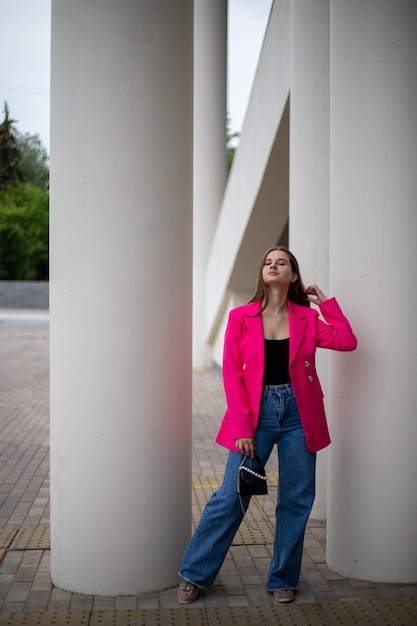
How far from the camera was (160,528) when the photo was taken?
4.27m

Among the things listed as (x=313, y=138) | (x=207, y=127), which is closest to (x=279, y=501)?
(x=313, y=138)

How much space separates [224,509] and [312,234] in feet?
8.28

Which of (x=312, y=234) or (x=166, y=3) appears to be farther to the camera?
(x=312, y=234)

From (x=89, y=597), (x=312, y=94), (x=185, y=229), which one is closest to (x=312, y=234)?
(x=312, y=94)

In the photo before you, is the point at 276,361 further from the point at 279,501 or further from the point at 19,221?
the point at 19,221

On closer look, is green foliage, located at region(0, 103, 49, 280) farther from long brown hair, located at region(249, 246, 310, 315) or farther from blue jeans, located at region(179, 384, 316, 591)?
blue jeans, located at region(179, 384, 316, 591)

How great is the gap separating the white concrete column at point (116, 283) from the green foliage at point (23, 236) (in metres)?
44.7

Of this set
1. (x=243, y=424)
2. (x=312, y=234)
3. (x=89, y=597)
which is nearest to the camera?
(x=243, y=424)

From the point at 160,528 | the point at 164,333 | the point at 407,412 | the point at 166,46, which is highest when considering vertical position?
the point at 166,46

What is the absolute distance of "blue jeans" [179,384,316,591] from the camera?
4.02 metres

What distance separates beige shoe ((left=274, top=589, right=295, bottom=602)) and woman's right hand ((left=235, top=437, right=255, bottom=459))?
0.85m

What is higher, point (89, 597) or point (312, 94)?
point (312, 94)

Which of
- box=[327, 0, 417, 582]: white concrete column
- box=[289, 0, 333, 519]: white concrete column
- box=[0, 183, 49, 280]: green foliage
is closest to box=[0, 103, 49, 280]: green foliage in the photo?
box=[0, 183, 49, 280]: green foliage

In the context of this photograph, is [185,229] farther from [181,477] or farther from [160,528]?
[160,528]
